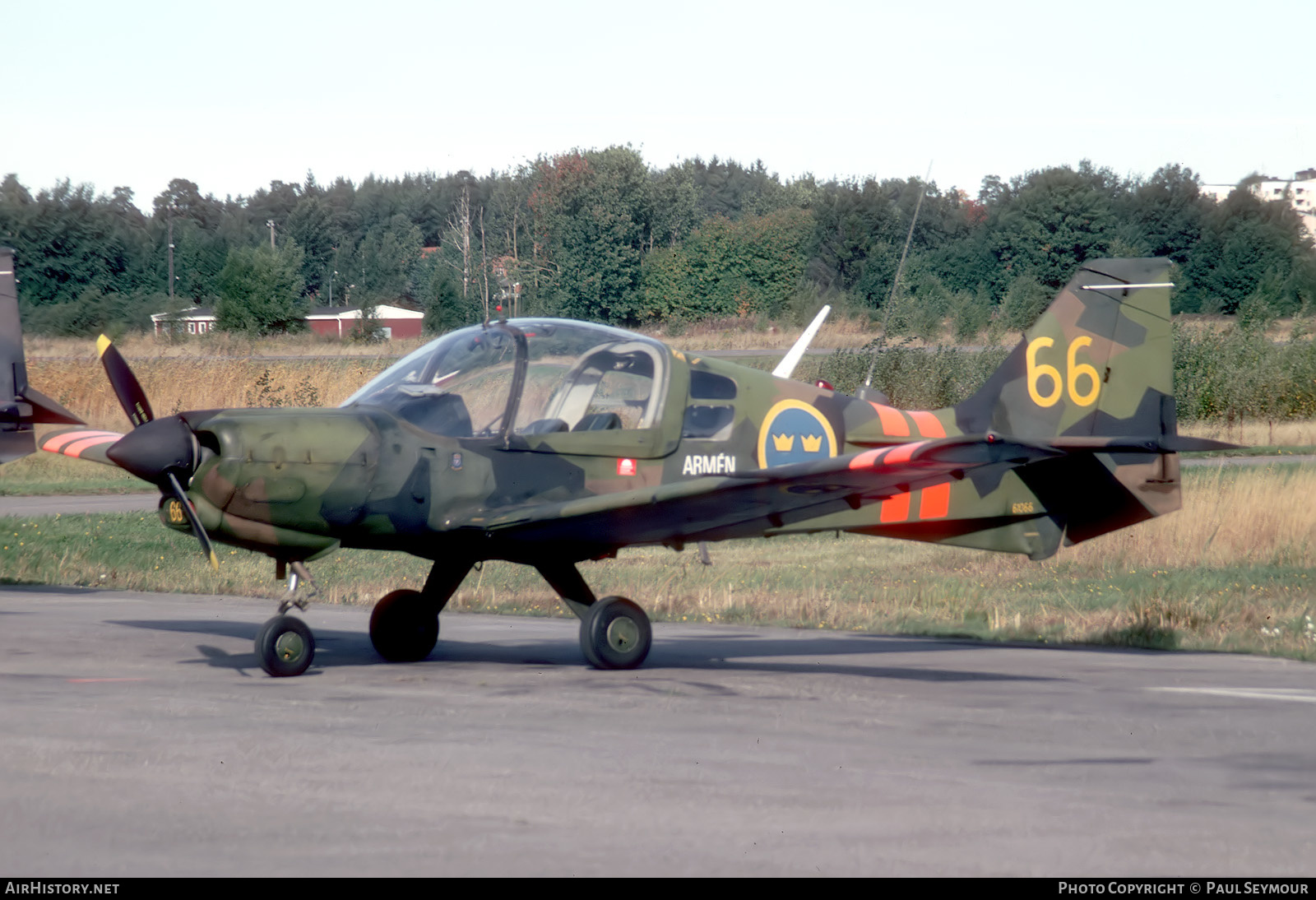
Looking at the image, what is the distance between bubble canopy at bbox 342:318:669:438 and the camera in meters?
9.26

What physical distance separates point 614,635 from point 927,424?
11.6ft

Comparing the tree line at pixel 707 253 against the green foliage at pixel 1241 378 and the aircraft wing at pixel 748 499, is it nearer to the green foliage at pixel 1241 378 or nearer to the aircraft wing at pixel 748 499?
the green foliage at pixel 1241 378

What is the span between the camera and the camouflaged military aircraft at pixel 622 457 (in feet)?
27.6

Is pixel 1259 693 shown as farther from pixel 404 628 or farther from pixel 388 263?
pixel 388 263

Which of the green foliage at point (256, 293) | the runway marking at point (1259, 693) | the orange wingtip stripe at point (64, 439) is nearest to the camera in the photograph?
the runway marking at point (1259, 693)

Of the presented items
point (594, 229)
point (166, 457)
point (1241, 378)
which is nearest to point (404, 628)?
point (166, 457)

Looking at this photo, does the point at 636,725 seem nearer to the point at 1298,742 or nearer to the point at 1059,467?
the point at 1298,742

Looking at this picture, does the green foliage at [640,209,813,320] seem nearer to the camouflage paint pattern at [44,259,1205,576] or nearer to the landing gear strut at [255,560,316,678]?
the camouflage paint pattern at [44,259,1205,576]

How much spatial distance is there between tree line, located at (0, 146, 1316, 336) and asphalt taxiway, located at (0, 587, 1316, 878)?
113 ft

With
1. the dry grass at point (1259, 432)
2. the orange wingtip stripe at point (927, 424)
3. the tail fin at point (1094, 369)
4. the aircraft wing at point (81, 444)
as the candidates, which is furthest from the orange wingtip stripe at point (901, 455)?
the dry grass at point (1259, 432)

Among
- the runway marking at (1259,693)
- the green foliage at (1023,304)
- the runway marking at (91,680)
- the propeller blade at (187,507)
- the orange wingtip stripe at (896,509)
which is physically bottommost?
the runway marking at (1259,693)

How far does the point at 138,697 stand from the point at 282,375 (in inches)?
928

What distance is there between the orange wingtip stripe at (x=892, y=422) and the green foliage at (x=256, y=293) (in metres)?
47.5

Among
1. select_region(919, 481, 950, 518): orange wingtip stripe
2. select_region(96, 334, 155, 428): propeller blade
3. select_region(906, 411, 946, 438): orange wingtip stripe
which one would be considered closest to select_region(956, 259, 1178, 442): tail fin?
select_region(906, 411, 946, 438): orange wingtip stripe
